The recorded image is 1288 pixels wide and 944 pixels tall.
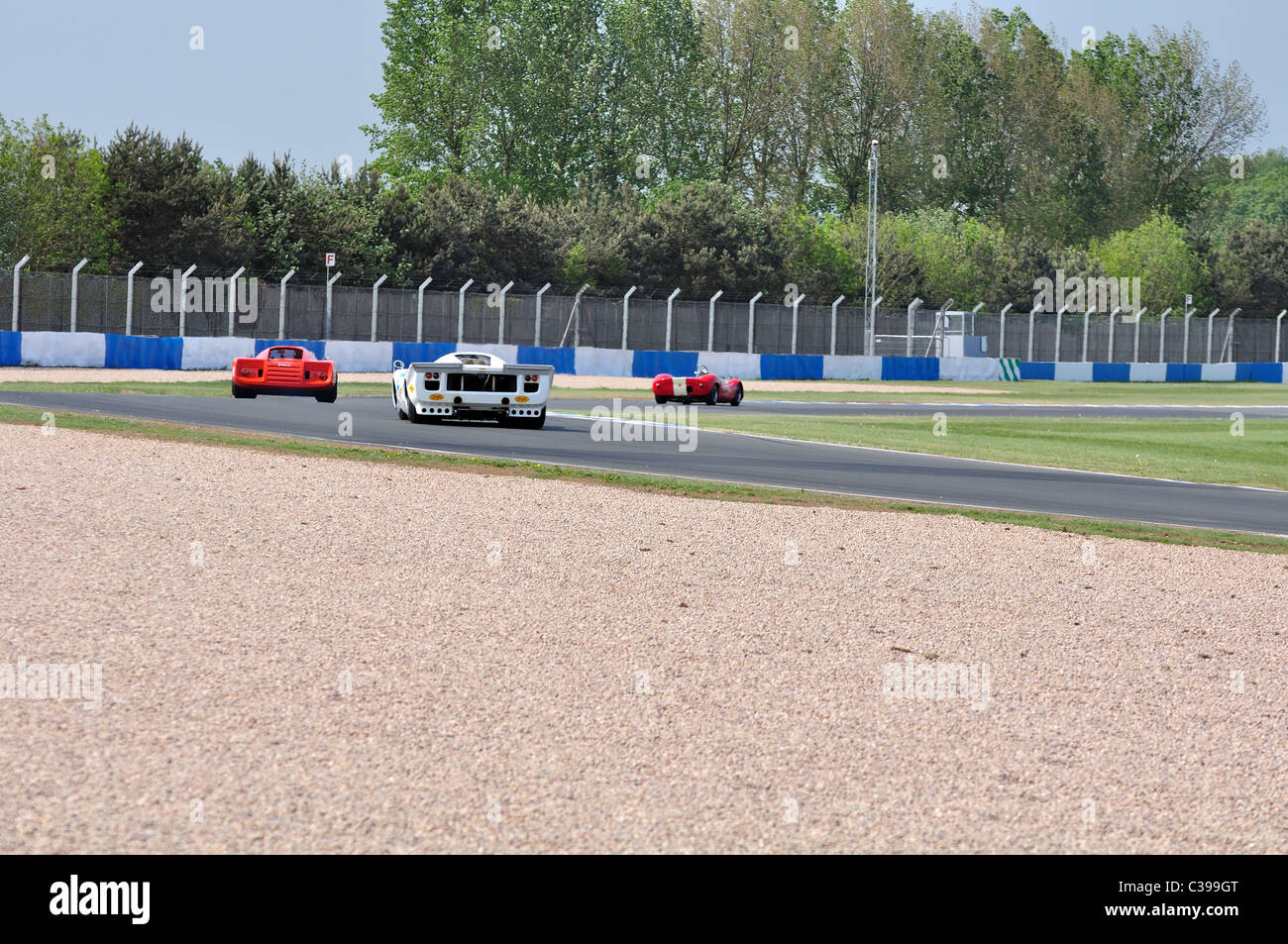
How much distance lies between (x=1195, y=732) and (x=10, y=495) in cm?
890

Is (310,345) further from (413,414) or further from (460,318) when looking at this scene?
(413,414)

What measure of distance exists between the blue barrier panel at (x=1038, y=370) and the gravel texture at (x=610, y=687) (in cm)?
4674

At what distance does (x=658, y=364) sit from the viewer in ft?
147

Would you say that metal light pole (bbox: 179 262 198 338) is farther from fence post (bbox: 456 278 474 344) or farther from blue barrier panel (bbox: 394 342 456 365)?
fence post (bbox: 456 278 474 344)

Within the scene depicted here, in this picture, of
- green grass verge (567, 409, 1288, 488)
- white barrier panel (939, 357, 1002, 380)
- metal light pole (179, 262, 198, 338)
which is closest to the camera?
green grass verge (567, 409, 1288, 488)

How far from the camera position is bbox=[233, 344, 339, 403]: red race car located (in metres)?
24.3

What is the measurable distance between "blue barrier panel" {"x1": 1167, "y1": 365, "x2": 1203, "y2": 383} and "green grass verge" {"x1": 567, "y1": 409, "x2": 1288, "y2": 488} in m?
28.2

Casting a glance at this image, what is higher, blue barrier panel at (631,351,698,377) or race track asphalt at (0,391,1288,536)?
blue barrier panel at (631,351,698,377)

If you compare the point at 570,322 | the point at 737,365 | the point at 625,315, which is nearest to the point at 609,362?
the point at 570,322

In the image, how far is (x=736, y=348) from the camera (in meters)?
52.0

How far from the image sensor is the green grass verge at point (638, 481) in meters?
12.8

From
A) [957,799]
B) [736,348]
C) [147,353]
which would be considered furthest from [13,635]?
[736,348]

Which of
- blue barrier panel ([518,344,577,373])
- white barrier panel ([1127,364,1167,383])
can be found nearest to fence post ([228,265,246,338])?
blue barrier panel ([518,344,577,373])

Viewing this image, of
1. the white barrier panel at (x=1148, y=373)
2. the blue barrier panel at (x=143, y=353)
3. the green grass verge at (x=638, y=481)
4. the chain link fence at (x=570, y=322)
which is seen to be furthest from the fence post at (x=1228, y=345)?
the green grass verge at (x=638, y=481)
